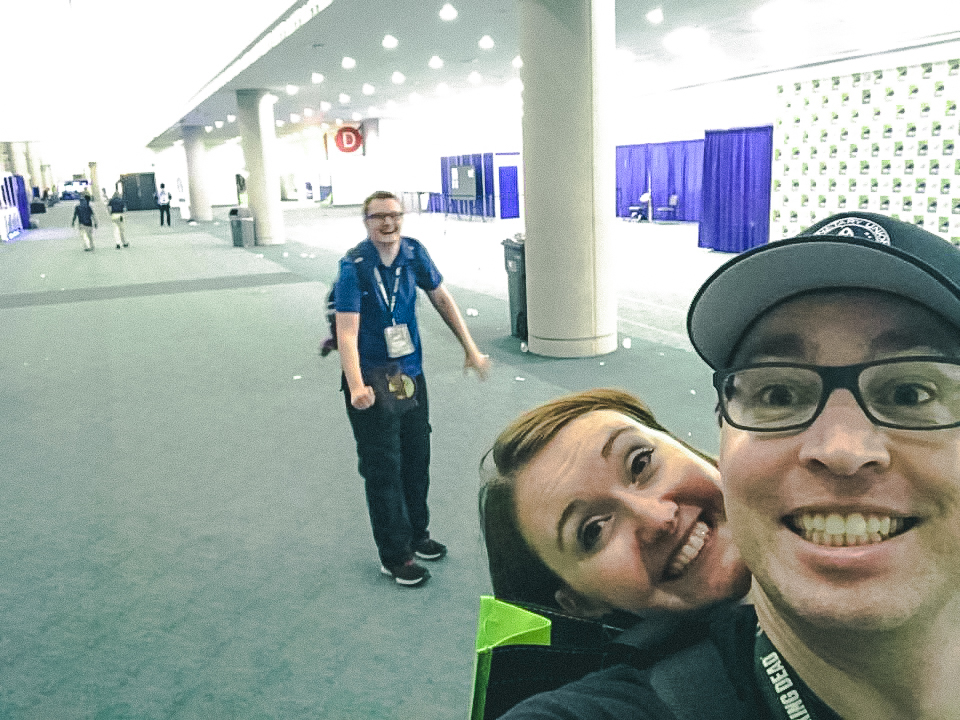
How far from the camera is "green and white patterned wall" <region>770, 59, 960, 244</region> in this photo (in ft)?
40.9

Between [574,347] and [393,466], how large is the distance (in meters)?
5.03

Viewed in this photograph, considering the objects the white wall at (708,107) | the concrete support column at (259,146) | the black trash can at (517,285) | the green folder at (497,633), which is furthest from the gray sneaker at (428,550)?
the concrete support column at (259,146)

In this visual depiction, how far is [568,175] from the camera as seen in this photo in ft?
26.9

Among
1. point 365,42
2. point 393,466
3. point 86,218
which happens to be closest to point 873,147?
point 365,42

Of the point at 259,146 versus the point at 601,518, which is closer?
the point at 601,518

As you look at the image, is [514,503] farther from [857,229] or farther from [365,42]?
[365,42]

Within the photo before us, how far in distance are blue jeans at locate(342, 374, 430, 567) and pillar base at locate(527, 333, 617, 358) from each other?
15.4ft

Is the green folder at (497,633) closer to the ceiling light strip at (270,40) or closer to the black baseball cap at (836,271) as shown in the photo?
the black baseball cap at (836,271)

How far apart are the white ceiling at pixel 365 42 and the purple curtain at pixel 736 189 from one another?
1.72m

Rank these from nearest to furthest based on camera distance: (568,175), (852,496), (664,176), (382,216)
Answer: (852,496) < (382,216) < (568,175) < (664,176)

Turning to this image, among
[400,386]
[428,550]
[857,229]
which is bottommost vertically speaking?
[428,550]

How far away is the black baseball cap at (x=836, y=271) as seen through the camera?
0.76 metres

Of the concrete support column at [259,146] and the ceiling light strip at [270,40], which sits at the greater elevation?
the ceiling light strip at [270,40]

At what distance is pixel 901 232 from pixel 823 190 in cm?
1580
